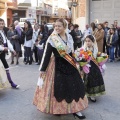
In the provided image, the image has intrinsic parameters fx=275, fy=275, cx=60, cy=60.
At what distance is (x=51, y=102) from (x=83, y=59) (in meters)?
1.10

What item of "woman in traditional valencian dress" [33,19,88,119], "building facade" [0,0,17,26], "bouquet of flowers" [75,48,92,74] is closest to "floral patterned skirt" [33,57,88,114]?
"woman in traditional valencian dress" [33,19,88,119]

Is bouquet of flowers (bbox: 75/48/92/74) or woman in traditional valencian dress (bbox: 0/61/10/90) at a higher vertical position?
bouquet of flowers (bbox: 75/48/92/74)

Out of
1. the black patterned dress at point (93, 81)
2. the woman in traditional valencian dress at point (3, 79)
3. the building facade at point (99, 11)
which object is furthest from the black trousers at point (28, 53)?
the building facade at point (99, 11)

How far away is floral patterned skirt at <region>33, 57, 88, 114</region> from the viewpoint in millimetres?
4305

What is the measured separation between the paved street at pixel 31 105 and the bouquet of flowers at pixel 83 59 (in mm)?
763

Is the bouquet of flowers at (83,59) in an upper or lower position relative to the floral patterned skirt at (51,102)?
upper

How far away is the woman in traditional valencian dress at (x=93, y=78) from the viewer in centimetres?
543

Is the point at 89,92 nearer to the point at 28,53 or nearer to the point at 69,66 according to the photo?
the point at 69,66

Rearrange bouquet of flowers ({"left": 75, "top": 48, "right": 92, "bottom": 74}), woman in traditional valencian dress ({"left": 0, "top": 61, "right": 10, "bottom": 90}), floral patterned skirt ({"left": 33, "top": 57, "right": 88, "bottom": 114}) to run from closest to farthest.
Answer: floral patterned skirt ({"left": 33, "top": 57, "right": 88, "bottom": 114}), bouquet of flowers ({"left": 75, "top": 48, "right": 92, "bottom": 74}), woman in traditional valencian dress ({"left": 0, "top": 61, "right": 10, "bottom": 90})

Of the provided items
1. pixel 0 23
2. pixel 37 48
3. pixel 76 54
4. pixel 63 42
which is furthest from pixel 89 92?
pixel 37 48

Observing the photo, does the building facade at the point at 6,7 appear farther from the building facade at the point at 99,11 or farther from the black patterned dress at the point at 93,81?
the black patterned dress at the point at 93,81

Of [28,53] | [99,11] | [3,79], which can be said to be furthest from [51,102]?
[99,11]

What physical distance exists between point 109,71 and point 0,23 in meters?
4.26

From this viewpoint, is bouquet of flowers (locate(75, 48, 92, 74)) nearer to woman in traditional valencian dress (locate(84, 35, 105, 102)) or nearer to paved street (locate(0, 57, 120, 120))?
woman in traditional valencian dress (locate(84, 35, 105, 102))
